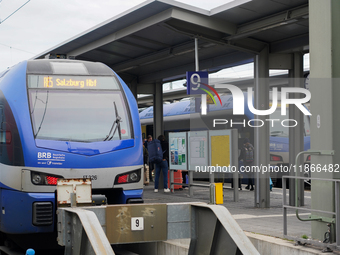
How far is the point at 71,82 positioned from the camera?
741 cm

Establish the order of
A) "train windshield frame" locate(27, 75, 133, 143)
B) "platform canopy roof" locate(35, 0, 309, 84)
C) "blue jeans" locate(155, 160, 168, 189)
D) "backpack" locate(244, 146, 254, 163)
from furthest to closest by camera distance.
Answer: "backpack" locate(244, 146, 254, 163) → "blue jeans" locate(155, 160, 168, 189) → "platform canopy roof" locate(35, 0, 309, 84) → "train windshield frame" locate(27, 75, 133, 143)

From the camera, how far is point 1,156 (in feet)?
22.8

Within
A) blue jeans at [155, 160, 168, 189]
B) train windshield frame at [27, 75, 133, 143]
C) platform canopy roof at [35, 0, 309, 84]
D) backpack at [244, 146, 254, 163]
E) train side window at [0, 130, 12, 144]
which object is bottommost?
blue jeans at [155, 160, 168, 189]

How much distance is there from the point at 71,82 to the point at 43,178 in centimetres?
164

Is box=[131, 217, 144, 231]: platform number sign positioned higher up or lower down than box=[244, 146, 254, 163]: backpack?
lower down

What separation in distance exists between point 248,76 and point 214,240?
719 centimetres

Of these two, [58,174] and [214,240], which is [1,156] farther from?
[214,240]

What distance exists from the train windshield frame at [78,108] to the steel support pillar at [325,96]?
2741 mm

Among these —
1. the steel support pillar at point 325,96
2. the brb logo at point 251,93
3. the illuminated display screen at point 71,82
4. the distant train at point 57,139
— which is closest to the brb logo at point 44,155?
the distant train at point 57,139

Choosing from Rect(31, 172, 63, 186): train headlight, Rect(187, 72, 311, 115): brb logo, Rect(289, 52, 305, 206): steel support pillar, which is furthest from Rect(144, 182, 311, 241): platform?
Rect(31, 172, 63, 186): train headlight

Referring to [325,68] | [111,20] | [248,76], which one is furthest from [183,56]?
[325,68]

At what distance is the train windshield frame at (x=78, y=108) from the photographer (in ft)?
22.8

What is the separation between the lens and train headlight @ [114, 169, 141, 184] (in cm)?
699

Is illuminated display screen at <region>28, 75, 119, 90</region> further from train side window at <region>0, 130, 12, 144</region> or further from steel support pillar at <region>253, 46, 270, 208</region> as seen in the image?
steel support pillar at <region>253, 46, 270, 208</region>
